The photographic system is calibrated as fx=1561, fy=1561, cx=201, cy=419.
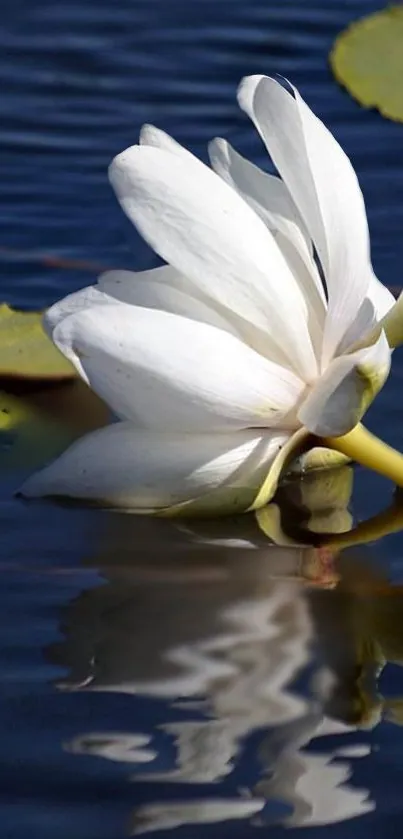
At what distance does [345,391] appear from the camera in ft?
3.94

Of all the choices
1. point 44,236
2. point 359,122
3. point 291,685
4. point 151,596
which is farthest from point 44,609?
point 359,122

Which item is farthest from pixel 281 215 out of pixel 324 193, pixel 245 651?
pixel 245 651

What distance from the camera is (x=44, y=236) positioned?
→ 2037mm

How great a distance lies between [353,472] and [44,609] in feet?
1.22

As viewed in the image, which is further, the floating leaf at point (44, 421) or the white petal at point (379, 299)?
the floating leaf at point (44, 421)

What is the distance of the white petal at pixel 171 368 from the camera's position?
121cm

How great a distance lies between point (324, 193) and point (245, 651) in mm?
372

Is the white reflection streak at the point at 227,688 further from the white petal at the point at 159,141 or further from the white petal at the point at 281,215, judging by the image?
the white petal at the point at 159,141

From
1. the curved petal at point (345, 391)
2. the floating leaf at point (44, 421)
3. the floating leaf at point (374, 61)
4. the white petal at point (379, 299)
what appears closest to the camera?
the curved petal at point (345, 391)

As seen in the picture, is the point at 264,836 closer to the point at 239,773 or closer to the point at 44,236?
the point at 239,773

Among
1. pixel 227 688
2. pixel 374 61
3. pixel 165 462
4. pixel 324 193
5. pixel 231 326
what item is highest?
pixel 374 61

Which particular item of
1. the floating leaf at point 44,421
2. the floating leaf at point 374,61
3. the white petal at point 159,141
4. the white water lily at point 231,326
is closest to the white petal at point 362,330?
the white water lily at point 231,326

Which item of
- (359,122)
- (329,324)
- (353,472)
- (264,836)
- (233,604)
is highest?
(359,122)

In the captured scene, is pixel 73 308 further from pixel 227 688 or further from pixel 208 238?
pixel 227 688
